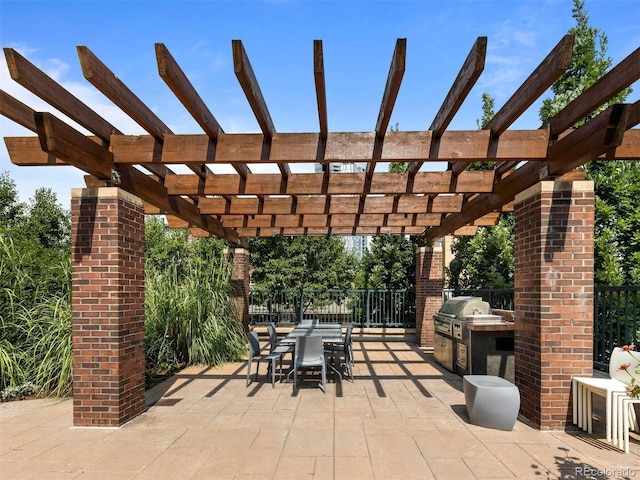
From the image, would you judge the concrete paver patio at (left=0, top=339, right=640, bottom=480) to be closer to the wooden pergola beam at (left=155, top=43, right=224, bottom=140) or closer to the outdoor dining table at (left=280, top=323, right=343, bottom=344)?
the outdoor dining table at (left=280, top=323, right=343, bottom=344)

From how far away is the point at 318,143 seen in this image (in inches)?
176

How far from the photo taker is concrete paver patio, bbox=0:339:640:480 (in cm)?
348

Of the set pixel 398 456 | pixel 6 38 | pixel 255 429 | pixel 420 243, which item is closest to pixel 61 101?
pixel 6 38

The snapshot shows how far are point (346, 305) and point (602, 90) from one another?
10.7m

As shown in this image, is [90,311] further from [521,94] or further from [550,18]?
[550,18]

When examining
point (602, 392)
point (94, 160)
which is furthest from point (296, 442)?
point (94, 160)

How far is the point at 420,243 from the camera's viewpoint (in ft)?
35.8

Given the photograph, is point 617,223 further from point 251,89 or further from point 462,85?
point 251,89

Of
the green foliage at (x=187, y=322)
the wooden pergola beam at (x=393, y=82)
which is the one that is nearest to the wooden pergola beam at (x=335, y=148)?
the wooden pergola beam at (x=393, y=82)

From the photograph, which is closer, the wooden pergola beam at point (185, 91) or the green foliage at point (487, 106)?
the wooden pergola beam at point (185, 91)

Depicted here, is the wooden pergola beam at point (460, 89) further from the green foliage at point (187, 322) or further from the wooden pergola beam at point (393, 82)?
the green foliage at point (187, 322)

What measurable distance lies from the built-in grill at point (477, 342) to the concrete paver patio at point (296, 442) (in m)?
0.76

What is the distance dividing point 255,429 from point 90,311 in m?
2.24

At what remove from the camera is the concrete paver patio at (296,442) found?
348 cm
